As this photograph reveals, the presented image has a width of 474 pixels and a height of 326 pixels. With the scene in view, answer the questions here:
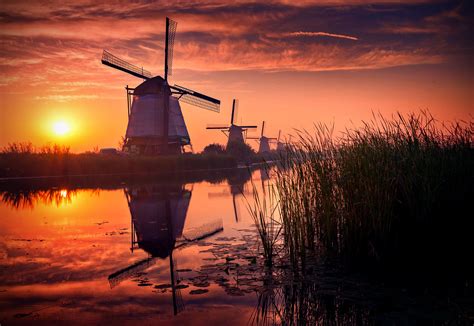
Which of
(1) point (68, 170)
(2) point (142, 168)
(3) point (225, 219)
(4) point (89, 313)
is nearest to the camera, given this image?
(4) point (89, 313)

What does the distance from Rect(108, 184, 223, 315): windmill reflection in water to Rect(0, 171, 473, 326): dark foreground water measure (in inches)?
1.0

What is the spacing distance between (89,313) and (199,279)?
5.60 feet

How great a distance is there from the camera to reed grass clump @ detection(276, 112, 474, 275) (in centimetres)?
661

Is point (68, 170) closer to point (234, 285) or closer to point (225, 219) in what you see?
point (225, 219)

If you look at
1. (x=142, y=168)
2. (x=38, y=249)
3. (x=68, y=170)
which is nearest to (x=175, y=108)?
(x=142, y=168)

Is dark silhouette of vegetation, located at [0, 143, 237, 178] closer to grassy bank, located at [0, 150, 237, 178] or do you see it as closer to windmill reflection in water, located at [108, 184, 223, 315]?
grassy bank, located at [0, 150, 237, 178]

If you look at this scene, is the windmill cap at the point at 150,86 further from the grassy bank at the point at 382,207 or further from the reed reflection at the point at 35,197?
the grassy bank at the point at 382,207

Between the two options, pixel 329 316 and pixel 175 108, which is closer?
pixel 329 316

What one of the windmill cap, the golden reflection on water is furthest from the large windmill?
the golden reflection on water

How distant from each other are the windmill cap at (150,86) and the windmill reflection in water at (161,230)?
18.4 metres

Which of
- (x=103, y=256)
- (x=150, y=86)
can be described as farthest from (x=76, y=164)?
(x=103, y=256)

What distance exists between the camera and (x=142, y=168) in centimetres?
3141

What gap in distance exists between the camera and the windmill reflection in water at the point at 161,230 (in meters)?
6.75

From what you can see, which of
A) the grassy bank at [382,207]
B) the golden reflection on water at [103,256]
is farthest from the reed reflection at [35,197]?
the grassy bank at [382,207]
